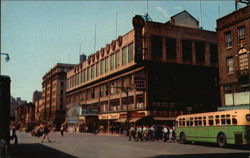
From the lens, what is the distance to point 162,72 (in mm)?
50219

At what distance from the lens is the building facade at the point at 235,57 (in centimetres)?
3017

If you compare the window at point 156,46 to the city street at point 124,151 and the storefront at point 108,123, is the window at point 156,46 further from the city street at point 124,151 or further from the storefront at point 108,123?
the city street at point 124,151

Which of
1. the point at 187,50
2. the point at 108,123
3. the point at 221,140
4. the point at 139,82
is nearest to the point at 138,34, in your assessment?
the point at 139,82

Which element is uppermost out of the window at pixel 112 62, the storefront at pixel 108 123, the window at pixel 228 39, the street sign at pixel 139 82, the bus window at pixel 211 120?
the window at pixel 112 62

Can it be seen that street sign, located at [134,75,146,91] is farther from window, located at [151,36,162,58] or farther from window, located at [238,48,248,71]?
window, located at [238,48,248,71]

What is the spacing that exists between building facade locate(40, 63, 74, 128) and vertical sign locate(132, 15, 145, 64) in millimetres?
73234

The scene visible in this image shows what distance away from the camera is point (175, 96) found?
50.1 m

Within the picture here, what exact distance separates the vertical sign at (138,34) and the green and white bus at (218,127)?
2067 cm

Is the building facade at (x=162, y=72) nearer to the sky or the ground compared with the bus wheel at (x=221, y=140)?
nearer to the sky

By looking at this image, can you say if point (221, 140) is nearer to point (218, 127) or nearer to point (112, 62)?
point (218, 127)

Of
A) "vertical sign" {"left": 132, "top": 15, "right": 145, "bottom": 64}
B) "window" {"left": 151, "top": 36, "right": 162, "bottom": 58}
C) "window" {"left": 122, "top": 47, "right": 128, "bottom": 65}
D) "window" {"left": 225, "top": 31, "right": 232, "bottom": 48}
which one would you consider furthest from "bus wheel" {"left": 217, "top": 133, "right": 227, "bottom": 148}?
"window" {"left": 122, "top": 47, "right": 128, "bottom": 65}

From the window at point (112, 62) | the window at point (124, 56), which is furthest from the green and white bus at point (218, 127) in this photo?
the window at point (112, 62)

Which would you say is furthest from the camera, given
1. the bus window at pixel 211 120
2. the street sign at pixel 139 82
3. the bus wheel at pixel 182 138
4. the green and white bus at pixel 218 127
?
the street sign at pixel 139 82

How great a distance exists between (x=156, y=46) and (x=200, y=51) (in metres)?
9.76
